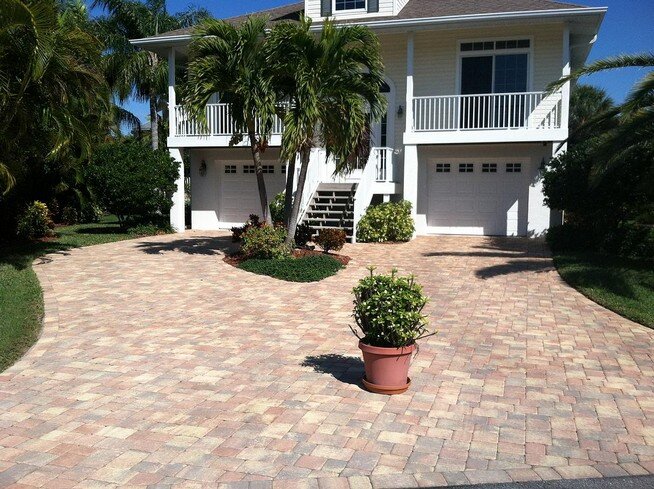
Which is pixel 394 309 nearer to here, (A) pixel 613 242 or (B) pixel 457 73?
(A) pixel 613 242

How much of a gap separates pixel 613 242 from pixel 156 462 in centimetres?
1251

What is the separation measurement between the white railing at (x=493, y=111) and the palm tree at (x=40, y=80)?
30.8 feet

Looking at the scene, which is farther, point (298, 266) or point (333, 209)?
point (333, 209)

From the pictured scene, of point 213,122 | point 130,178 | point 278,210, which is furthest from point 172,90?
point 278,210

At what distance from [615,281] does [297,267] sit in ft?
20.0

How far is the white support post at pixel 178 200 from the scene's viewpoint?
1981 cm

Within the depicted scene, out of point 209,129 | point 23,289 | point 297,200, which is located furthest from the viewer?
point 209,129

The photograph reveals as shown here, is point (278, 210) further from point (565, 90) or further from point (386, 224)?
point (565, 90)

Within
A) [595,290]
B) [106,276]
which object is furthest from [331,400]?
[106,276]

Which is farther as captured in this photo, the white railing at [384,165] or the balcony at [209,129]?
the balcony at [209,129]

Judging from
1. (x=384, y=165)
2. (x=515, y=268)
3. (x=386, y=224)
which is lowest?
(x=515, y=268)

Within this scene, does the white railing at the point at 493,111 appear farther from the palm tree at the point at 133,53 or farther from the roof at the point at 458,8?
the palm tree at the point at 133,53

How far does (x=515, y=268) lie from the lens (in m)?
12.6

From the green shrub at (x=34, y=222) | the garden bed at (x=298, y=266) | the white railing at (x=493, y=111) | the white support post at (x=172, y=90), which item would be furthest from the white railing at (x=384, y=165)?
the green shrub at (x=34, y=222)
